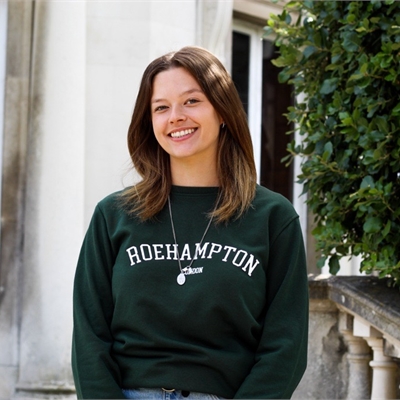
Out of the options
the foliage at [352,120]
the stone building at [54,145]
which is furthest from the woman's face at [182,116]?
the stone building at [54,145]

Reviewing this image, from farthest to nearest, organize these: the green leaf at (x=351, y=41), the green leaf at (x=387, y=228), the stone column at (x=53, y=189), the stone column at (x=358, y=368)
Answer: the stone column at (x=53, y=189) → the stone column at (x=358, y=368) → the green leaf at (x=351, y=41) → the green leaf at (x=387, y=228)

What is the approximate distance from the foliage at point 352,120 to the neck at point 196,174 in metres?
1.04

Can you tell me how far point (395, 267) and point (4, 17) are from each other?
8.71 feet

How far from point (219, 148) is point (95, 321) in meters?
0.59

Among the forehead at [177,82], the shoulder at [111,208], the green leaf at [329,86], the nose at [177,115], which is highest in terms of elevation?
the green leaf at [329,86]

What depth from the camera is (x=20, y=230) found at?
487cm

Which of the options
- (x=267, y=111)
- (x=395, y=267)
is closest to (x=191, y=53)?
(x=395, y=267)

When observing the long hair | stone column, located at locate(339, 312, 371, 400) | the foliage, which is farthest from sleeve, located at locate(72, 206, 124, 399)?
stone column, located at locate(339, 312, 371, 400)

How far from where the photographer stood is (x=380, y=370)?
391 cm

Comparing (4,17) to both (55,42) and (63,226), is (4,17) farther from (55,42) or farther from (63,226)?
(63,226)

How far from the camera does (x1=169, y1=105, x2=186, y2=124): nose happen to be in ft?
7.94

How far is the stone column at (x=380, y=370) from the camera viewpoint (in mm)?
3895

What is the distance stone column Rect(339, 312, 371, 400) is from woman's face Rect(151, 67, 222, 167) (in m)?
2.10

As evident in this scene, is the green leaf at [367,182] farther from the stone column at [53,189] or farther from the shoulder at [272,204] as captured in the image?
the stone column at [53,189]
